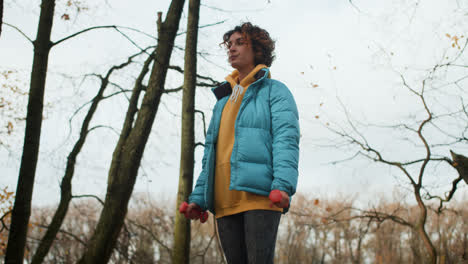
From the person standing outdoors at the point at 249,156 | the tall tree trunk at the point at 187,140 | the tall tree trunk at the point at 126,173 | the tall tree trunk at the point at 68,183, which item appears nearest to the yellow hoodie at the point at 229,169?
the person standing outdoors at the point at 249,156

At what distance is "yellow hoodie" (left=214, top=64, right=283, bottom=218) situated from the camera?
1814 millimetres

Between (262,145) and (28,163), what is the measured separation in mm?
2923

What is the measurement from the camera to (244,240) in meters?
1.91

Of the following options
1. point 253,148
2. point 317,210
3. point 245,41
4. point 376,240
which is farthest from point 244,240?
point 376,240

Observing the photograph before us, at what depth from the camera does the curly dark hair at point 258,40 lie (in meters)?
2.17

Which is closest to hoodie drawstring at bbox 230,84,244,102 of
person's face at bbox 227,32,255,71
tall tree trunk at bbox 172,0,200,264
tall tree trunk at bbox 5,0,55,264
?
person's face at bbox 227,32,255,71

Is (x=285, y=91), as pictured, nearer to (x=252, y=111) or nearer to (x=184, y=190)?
(x=252, y=111)

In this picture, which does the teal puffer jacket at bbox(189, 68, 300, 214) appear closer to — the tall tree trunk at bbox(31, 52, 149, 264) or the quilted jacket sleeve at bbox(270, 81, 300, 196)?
the quilted jacket sleeve at bbox(270, 81, 300, 196)

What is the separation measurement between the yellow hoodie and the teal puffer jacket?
0.04m

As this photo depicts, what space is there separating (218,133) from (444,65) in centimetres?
600

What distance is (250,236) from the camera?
178 cm

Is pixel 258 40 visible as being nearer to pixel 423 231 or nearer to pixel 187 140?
pixel 187 140

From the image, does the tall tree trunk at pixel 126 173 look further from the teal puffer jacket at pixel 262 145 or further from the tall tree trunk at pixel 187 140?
the teal puffer jacket at pixel 262 145

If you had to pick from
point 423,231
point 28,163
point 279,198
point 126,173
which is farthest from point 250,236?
point 423,231
